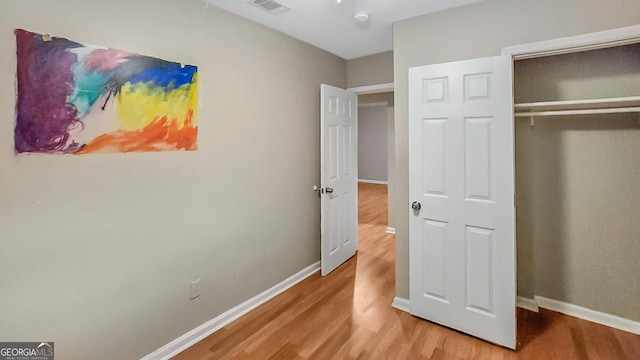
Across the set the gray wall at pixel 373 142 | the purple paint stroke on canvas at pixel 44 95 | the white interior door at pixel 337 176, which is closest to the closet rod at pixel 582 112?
the white interior door at pixel 337 176

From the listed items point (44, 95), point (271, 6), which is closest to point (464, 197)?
point (271, 6)

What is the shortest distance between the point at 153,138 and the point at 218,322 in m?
1.49

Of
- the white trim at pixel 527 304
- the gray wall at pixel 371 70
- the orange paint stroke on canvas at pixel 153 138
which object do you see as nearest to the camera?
the orange paint stroke on canvas at pixel 153 138

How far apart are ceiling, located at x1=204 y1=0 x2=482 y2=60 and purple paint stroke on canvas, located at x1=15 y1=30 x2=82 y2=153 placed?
1.11 m

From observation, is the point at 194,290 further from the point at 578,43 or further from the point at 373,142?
the point at 373,142

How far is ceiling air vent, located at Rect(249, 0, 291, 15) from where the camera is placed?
2.17 metres

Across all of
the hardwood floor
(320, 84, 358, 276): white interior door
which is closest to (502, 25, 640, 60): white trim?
(320, 84, 358, 276): white interior door

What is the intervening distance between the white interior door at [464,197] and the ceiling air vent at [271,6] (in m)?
1.15

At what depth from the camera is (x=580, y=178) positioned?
2.28m

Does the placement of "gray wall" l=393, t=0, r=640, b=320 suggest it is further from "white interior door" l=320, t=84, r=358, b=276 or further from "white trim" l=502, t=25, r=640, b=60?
"white interior door" l=320, t=84, r=358, b=276

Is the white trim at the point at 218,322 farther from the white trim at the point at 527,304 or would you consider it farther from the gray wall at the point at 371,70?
the gray wall at the point at 371,70

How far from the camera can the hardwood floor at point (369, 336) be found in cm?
197

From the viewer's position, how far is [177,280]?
6.70 ft

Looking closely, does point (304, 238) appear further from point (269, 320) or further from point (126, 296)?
point (126, 296)
